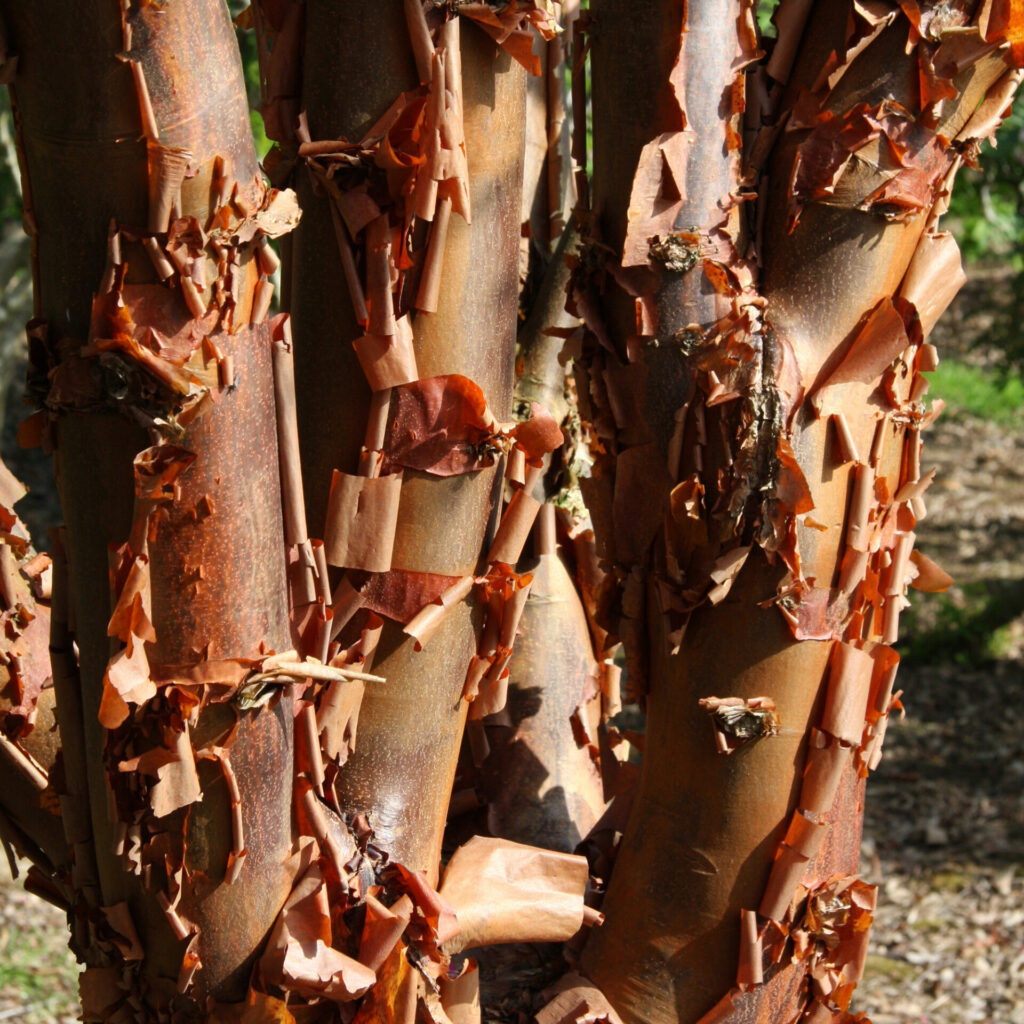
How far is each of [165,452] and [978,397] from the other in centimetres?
870

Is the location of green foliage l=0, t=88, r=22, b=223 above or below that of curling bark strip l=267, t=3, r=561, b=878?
above

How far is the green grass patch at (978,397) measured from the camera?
8492 mm

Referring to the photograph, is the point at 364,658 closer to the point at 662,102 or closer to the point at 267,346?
the point at 267,346

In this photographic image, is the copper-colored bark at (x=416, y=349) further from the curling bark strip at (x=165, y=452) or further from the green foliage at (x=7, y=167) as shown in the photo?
the green foliage at (x=7, y=167)

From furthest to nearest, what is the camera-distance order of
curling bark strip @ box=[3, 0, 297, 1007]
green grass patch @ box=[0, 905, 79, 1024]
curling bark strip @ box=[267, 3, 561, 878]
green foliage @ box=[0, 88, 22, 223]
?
1. green foliage @ box=[0, 88, 22, 223]
2. green grass patch @ box=[0, 905, 79, 1024]
3. curling bark strip @ box=[267, 3, 561, 878]
4. curling bark strip @ box=[3, 0, 297, 1007]

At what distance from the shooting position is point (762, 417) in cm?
119

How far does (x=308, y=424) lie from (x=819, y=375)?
54cm

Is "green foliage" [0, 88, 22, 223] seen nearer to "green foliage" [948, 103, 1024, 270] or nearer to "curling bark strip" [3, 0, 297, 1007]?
"curling bark strip" [3, 0, 297, 1007]

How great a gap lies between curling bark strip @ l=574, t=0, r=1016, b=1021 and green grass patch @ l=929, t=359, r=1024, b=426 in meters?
7.46

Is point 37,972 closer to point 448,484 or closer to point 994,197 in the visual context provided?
point 448,484

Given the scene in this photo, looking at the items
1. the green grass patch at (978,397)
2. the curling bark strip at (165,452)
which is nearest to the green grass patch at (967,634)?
the green grass patch at (978,397)

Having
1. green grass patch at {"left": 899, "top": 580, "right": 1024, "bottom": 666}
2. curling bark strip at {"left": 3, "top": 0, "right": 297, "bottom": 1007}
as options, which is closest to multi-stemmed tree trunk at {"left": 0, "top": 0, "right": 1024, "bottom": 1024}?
curling bark strip at {"left": 3, "top": 0, "right": 297, "bottom": 1007}

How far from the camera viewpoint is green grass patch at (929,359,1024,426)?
849cm

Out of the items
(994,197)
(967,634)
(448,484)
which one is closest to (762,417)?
(448,484)
